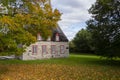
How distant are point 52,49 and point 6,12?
26.9 metres

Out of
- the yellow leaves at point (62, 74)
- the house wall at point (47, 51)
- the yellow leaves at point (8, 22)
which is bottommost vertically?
the yellow leaves at point (62, 74)

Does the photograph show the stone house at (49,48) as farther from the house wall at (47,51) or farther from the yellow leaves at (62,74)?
the yellow leaves at (62,74)

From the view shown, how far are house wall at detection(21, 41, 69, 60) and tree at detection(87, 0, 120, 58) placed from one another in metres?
12.8

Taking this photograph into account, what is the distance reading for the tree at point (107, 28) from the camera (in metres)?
34.2

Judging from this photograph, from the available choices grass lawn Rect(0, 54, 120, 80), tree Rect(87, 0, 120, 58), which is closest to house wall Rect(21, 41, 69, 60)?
tree Rect(87, 0, 120, 58)

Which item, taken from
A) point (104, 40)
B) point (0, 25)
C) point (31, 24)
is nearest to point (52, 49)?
point (104, 40)

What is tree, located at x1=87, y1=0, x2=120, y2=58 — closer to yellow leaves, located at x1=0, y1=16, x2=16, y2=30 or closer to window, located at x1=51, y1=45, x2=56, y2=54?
window, located at x1=51, y1=45, x2=56, y2=54

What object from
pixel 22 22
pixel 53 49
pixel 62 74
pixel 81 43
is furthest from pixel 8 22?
pixel 81 43

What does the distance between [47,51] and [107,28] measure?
52.5ft

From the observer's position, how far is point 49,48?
4806 centimetres

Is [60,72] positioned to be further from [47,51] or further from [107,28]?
[47,51]

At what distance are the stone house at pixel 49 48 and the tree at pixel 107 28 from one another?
1260 centimetres

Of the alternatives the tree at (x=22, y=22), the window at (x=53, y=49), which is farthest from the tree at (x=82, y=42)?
the tree at (x=22, y=22)

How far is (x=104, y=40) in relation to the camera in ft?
118
